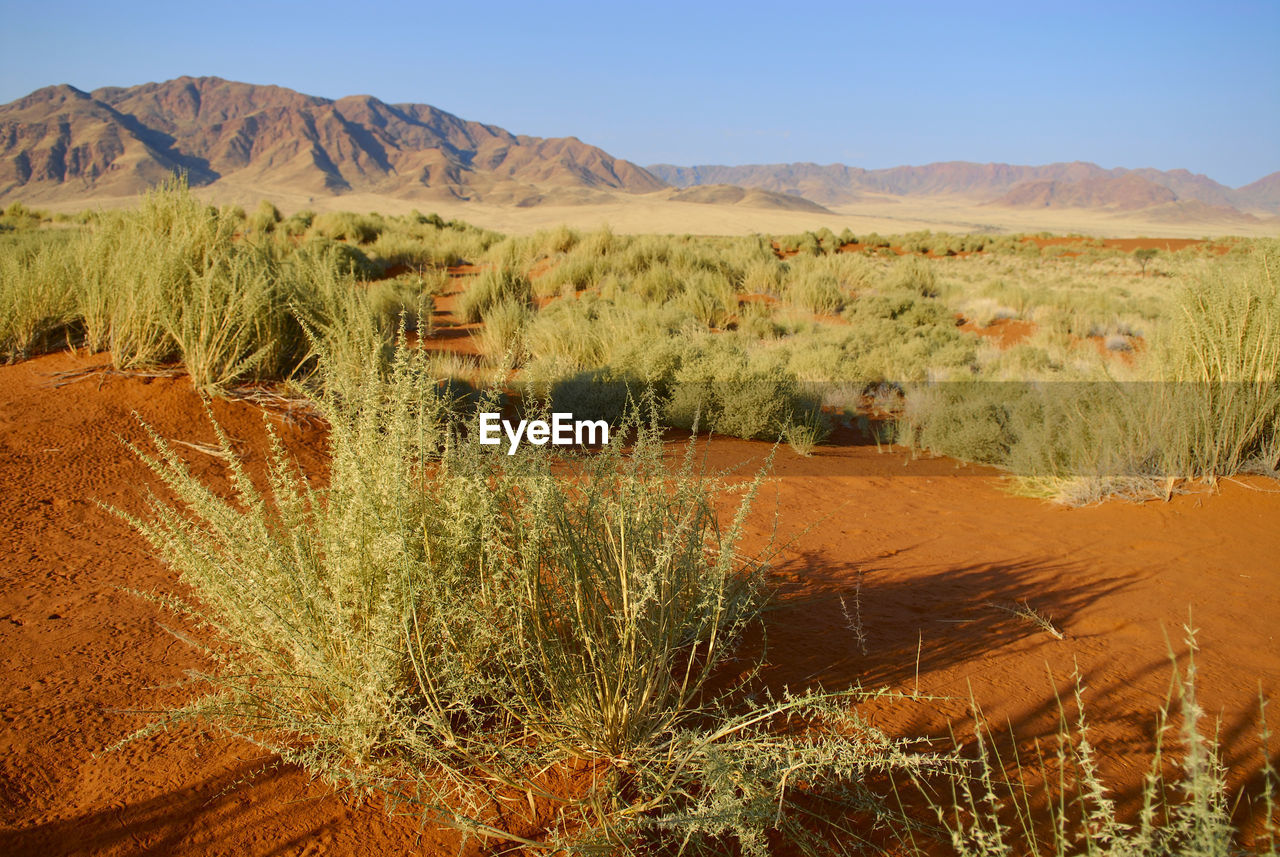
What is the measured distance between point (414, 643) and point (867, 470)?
19.4 feet

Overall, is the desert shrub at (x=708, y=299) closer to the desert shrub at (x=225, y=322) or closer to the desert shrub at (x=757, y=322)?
the desert shrub at (x=757, y=322)

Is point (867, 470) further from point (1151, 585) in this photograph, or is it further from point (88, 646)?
point (88, 646)

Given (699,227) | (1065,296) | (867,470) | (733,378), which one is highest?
(699,227)

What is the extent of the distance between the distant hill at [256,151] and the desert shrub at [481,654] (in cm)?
6912

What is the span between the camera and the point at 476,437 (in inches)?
114

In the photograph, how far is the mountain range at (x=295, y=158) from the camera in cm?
8856

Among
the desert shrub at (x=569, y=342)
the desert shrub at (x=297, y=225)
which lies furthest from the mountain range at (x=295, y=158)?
the desert shrub at (x=569, y=342)

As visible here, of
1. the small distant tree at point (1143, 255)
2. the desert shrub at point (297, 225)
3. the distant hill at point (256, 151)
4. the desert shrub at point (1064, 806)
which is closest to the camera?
the desert shrub at point (1064, 806)

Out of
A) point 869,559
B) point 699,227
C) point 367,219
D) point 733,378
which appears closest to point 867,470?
point 733,378

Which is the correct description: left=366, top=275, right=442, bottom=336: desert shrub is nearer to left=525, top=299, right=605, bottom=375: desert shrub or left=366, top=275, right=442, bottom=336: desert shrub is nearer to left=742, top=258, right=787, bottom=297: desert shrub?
left=525, top=299, right=605, bottom=375: desert shrub

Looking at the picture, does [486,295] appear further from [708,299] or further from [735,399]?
[735,399]

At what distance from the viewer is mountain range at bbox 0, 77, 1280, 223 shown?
291 feet

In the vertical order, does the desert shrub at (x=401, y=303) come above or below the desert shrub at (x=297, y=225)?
below

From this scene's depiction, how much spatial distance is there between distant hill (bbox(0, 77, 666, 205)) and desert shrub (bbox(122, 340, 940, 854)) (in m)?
69.1
